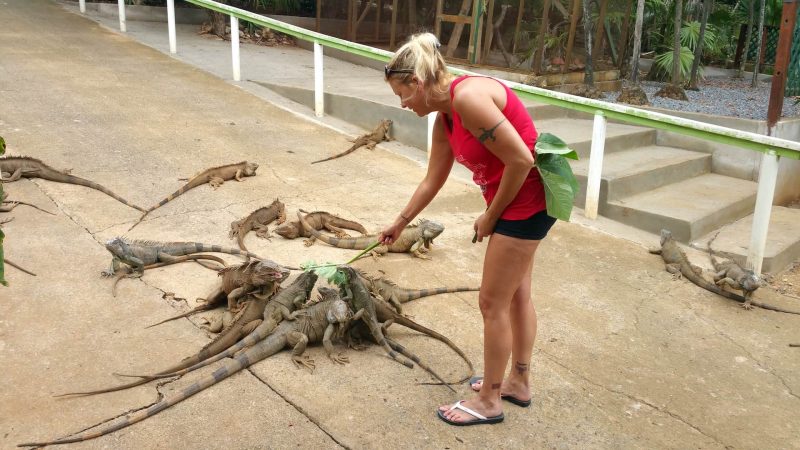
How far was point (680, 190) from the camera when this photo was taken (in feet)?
23.8

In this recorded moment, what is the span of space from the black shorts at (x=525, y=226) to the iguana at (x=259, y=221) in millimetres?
2742

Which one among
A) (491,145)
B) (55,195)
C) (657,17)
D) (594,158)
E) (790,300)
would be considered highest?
(657,17)

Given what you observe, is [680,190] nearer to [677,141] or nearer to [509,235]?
[677,141]

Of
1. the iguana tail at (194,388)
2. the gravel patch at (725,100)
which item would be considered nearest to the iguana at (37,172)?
the iguana tail at (194,388)

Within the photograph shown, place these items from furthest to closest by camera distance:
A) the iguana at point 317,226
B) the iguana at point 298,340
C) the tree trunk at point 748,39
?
the tree trunk at point 748,39 → the iguana at point 317,226 → the iguana at point 298,340

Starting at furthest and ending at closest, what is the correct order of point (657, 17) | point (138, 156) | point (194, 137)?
point (657, 17) < point (194, 137) < point (138, 156)

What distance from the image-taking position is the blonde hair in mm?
2900

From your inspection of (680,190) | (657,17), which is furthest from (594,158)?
(657,17)

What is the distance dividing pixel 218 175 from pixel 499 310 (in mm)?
4209

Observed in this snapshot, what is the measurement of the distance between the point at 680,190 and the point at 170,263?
520cm

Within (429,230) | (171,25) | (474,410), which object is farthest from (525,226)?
(171,25)

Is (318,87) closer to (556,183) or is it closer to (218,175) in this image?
(218,175)

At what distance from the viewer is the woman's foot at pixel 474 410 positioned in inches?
134

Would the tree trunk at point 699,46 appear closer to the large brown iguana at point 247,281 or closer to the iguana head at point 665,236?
the iguana head at point 665,236
